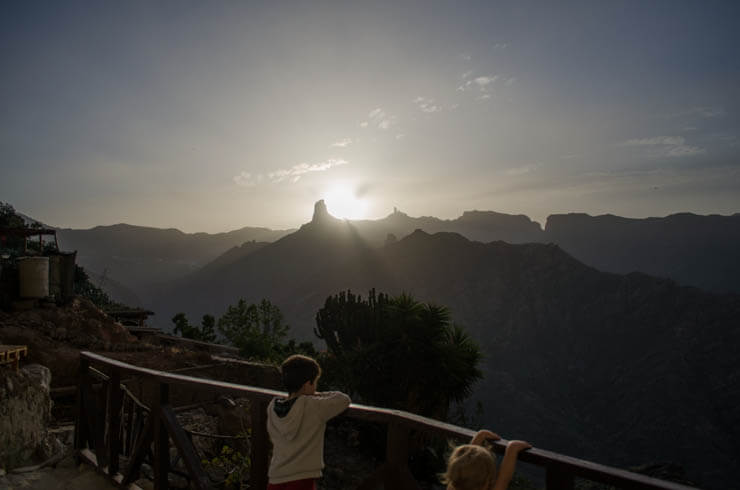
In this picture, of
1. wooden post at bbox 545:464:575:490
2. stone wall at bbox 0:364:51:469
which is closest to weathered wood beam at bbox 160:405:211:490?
wooden post at bbox 545:464:575:490

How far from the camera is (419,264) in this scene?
86062 millimetres

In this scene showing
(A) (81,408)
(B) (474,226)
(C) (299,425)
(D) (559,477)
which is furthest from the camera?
(B) (474,226)

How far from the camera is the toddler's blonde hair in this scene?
69.4 inches

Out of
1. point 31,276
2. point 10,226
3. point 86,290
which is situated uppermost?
point 10,226

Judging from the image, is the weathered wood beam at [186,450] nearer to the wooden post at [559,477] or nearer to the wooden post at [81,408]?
the wooden post at [81,408]

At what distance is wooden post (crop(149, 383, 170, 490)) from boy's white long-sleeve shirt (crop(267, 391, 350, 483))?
126 centimetres

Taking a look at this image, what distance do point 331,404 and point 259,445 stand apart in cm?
68

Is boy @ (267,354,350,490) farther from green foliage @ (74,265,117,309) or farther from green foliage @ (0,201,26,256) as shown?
green foliage @ (74,265,117,309)

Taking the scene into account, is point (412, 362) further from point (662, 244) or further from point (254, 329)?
point (662, 244)

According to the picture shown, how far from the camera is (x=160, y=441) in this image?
322 centimetres

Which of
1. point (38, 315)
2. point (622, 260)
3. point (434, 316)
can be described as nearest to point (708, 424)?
point (434, 316)

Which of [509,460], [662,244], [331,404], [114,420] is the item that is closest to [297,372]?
[331,404]

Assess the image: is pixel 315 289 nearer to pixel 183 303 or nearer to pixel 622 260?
pixel 183 303

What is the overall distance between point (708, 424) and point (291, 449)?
60.8m
